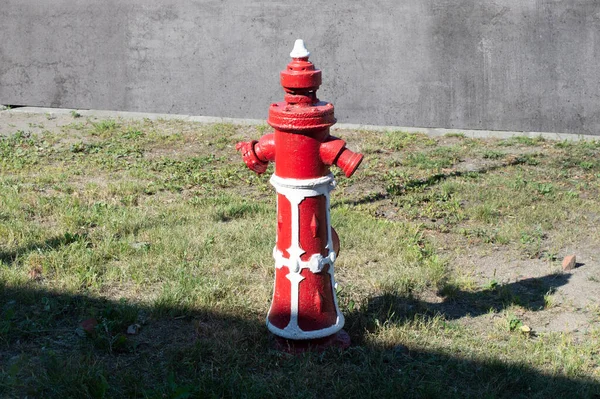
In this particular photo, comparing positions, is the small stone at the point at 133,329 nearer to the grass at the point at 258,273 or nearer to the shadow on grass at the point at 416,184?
the grass at the point at 258,273

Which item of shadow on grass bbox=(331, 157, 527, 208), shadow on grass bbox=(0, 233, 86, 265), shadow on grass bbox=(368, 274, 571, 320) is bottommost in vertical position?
shadow on grass bbox=(368, 274, 571, 320)

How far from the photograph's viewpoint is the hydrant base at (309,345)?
4180 mm

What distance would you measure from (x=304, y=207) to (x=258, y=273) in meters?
1.32

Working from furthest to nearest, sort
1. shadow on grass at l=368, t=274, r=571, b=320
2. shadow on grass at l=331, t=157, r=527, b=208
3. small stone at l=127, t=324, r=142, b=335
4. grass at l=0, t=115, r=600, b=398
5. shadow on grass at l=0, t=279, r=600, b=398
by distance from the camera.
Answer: shadow on grass at l=331, t=157, r=527, b=208 < shadow on grass at l=368, t=274, r=571, b=320 < small stone at l=127, t=324, r=142, b=335 < grass at l=0, t=115, r=600, b=398 < shadow on grass at l=0, t=279, r=600, b=398

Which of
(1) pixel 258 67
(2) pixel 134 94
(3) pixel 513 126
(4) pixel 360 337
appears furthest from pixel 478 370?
(2) pixel 134 94

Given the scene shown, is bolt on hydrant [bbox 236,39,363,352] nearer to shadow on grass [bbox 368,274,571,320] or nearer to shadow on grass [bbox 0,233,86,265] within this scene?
shadow on grass [bbox 368,274,571,320]

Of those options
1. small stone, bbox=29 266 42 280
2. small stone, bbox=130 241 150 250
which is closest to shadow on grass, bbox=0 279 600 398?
small stone, bbox=29 266 42 280

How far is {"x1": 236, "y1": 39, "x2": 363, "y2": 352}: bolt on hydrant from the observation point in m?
4.00

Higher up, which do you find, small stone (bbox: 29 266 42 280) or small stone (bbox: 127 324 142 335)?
small stone (bbox: 29 266 42 280)

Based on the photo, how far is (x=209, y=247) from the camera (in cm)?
564

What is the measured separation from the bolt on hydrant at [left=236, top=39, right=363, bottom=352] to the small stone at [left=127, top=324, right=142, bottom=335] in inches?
30.1

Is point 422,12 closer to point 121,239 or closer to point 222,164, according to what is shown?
point 222,164

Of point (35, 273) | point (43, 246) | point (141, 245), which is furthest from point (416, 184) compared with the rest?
point (35, 273)

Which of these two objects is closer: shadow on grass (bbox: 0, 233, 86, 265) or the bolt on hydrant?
the bolt on hydrant
